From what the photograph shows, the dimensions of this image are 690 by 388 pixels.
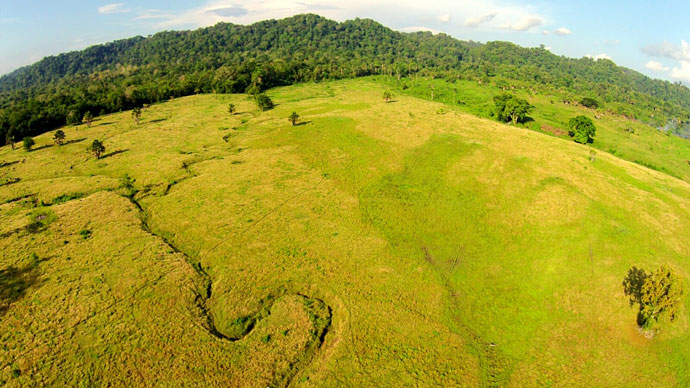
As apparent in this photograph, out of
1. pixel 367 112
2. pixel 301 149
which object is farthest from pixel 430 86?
pixel 301 149

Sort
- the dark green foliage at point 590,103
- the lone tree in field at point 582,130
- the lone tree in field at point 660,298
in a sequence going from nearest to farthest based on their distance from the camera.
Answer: the lone tree in field at point 660,298
the lone tree in field at point 582,130
the dark green foliage at point 590,103

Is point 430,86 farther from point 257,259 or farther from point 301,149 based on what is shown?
point 257,259

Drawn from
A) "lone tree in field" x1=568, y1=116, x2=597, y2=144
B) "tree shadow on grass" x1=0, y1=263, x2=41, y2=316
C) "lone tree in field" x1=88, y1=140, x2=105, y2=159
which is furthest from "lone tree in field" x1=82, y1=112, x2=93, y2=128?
"lone tree in field" x1=568, y1=116, x2=597, y2=144

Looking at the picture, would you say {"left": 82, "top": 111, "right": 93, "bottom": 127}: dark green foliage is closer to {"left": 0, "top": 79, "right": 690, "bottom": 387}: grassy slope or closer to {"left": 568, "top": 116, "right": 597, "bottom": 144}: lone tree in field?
{"left": 0, "top": 79, "right": 690, "bottom": 387}: grassy slope

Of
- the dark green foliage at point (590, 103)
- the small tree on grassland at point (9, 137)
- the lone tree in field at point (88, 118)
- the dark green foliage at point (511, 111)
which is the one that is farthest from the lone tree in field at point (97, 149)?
the dark green foliage at point (590, 103)

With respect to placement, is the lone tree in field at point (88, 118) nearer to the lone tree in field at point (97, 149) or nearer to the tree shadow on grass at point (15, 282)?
the lone tree in field at point (97, 149)

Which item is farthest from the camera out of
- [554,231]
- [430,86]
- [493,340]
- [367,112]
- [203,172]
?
[430,86]
